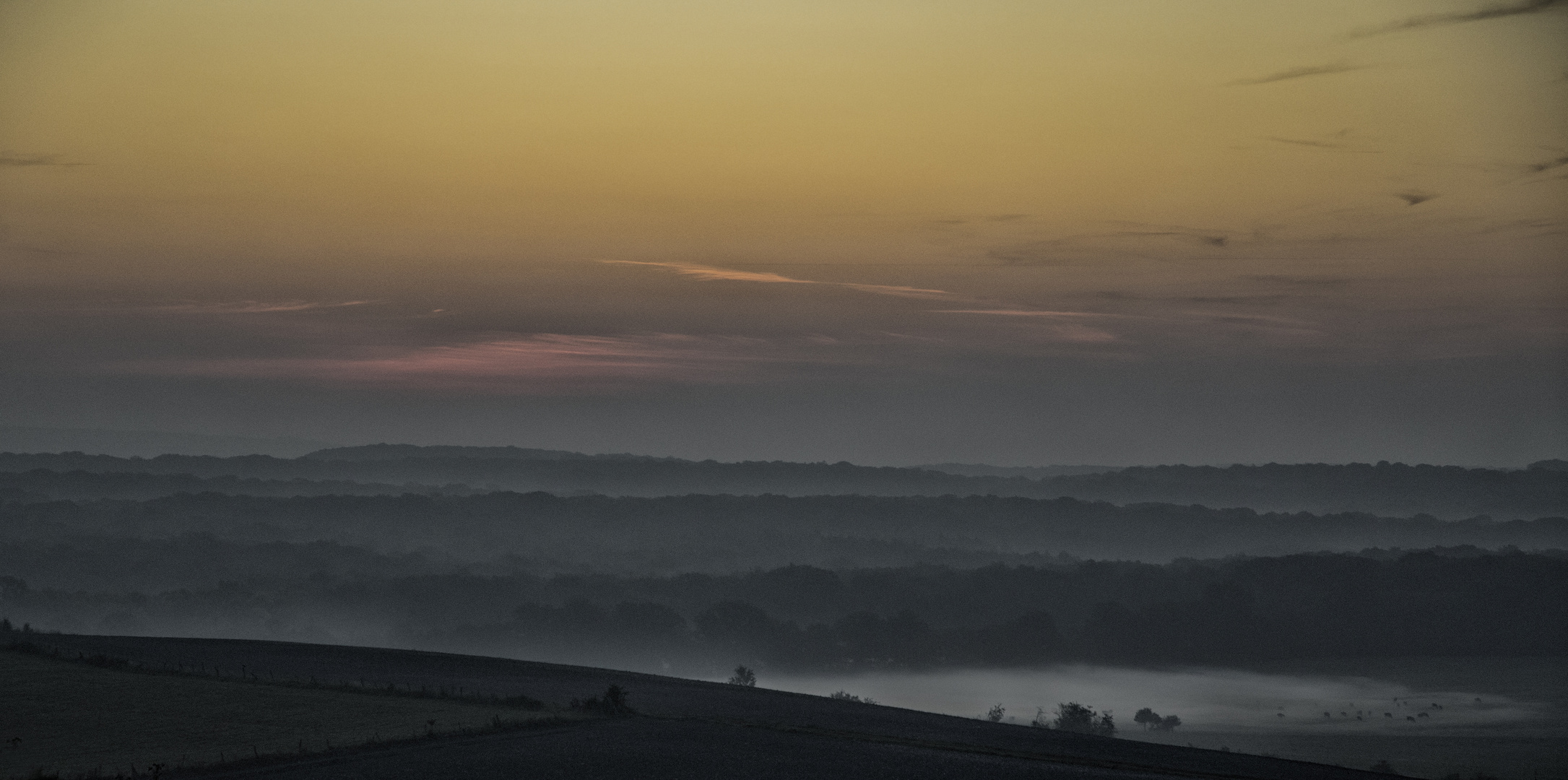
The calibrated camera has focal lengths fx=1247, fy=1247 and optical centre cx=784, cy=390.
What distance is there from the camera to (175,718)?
143ft

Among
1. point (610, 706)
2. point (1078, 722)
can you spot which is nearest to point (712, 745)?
point (610, 706)

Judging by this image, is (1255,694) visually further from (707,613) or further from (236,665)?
(236,665)

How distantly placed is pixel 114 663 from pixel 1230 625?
161 meters

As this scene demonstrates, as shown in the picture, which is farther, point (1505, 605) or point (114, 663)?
point (1505, 605)

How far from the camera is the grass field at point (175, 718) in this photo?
120ft

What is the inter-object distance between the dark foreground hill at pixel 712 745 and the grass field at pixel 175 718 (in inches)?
101

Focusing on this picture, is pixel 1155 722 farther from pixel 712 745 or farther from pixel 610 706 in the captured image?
pixel 712 745

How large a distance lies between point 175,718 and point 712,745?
18892 mm

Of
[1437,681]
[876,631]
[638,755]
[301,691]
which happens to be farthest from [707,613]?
[638,755]

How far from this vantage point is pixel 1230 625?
183 meters

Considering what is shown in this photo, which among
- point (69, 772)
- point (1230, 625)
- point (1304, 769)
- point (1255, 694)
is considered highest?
point (1230, 625)

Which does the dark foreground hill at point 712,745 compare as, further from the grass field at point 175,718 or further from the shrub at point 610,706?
the grass field at point 175,718

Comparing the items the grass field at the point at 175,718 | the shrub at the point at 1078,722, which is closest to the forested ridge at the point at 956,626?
the shrub at the point at 1078,722

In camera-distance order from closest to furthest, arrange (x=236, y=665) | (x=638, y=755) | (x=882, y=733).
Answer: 1. (x=638, y=755)
2. (x=882, y=733)
3. (x=236, y=665)
